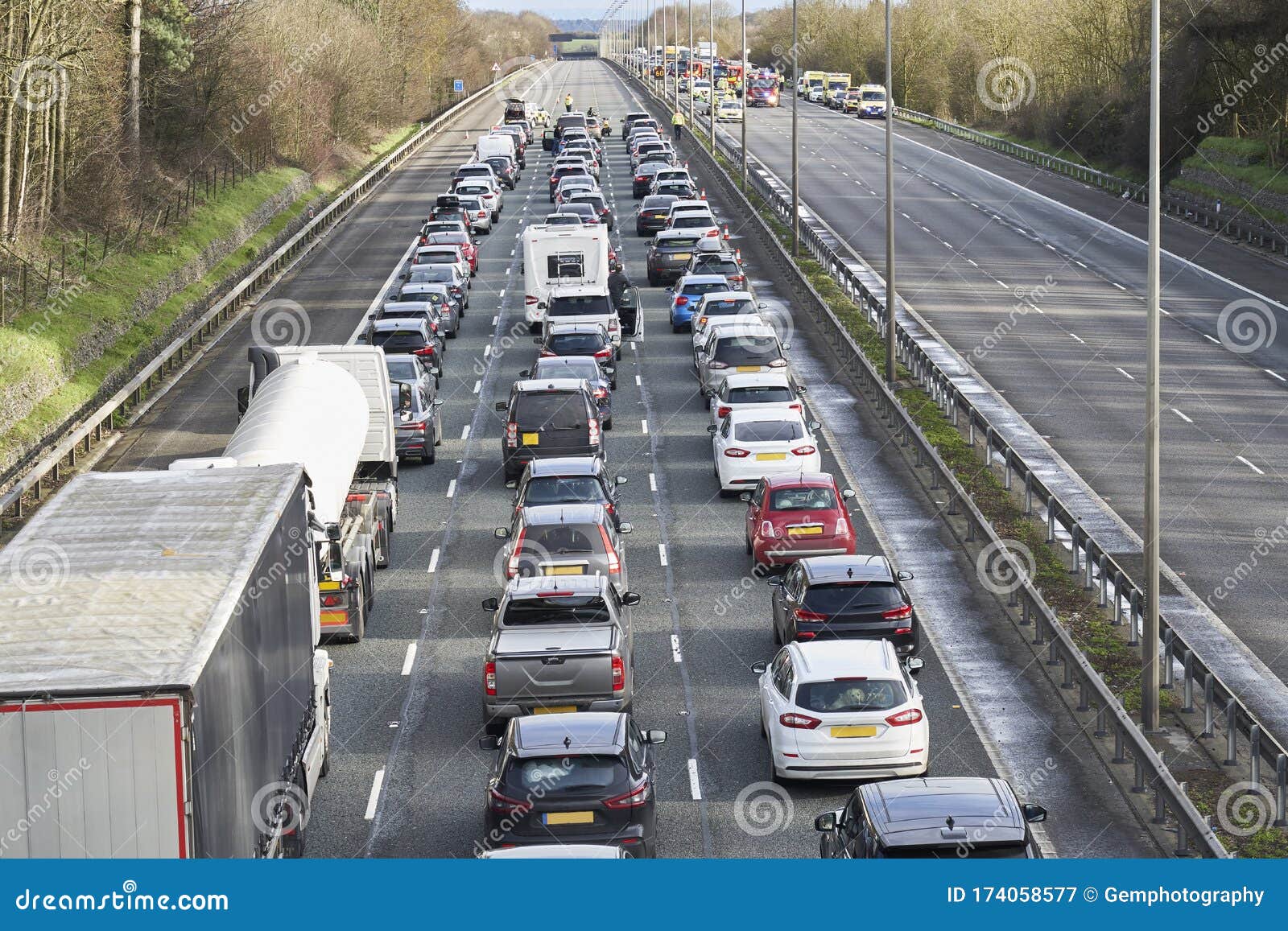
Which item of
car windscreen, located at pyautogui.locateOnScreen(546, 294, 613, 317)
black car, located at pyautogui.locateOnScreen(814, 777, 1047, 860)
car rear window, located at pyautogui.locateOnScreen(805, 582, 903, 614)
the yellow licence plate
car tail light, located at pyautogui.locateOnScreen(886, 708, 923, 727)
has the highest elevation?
car windscreen, located at pyautogui.locateOnScreen(546, 294, 613, 317)

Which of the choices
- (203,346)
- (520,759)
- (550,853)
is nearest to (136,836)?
(550,853)

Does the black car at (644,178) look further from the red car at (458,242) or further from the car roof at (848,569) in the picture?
the car roof at (848,569)

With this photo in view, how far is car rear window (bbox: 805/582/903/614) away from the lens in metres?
21.4

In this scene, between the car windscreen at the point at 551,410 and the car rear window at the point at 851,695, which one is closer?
the car rear window at the point at 851,695

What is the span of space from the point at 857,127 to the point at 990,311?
212 ft

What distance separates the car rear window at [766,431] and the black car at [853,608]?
8338 millimetres

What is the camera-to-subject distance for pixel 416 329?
130ft

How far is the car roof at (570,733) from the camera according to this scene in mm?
15945

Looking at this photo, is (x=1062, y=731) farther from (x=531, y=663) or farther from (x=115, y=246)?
(x=115, y=246)

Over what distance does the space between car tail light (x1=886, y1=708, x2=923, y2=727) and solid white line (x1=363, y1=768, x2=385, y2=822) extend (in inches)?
199

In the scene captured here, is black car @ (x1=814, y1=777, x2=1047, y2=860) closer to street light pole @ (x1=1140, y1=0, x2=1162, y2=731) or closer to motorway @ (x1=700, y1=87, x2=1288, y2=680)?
street light pole @ (x1=1140, y1=0, x2=1162, y2=731)

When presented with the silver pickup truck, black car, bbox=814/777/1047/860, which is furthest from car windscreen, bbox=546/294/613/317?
black car, bbox=814/777/1047/860

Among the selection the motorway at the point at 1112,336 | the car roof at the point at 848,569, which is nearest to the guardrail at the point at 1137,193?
the motorway at the point at 1112,336

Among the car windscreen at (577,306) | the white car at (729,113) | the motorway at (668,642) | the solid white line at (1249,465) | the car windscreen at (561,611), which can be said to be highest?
the white car at (729,113)
